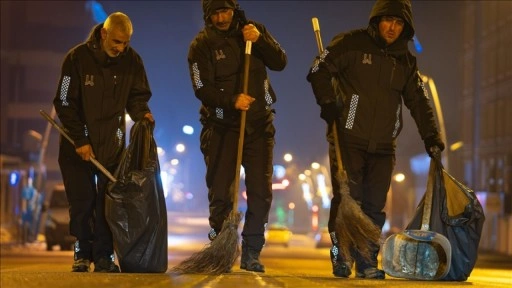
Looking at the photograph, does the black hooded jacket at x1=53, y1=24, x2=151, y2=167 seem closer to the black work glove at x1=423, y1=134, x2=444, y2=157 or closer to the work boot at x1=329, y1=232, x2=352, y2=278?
the work boot at x1=329, y1=232, x2=352, y2=278

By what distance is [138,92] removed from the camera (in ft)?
29.5

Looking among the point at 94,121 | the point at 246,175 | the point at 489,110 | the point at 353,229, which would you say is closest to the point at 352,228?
the point at 353,229

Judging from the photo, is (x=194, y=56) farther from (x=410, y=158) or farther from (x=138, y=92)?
(x=410, y=158)

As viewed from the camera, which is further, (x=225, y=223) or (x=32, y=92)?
(x=32, y=92)

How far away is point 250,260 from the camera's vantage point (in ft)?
29.2

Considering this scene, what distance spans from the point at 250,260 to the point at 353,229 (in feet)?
2.85

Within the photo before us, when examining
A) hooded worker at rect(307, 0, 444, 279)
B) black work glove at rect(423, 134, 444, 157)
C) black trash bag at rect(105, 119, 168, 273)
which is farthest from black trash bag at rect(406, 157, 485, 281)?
black trash bag at rect(105, 119, 168, 273)

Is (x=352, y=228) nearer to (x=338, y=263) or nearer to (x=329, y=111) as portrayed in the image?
(x=338, y=263)

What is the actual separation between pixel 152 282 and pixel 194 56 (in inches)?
101

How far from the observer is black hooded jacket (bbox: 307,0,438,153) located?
8.95 metres

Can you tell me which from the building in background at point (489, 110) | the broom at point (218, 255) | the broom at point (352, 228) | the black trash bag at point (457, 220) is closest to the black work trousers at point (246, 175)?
the broom at point (218, 255)

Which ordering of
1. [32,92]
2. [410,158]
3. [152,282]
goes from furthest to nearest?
[410,158], [32,92], [152,282]

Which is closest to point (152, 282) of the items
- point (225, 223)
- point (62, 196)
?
point (225, 223)

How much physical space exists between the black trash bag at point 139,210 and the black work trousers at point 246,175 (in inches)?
20.3
